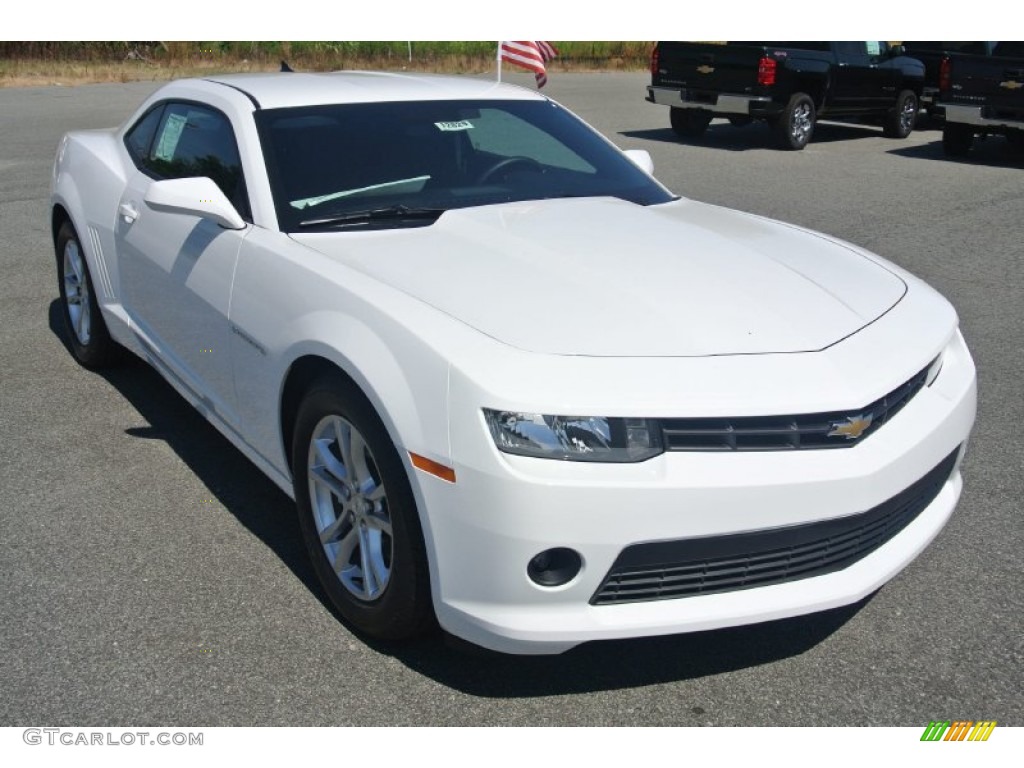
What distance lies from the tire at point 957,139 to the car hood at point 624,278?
12368mm

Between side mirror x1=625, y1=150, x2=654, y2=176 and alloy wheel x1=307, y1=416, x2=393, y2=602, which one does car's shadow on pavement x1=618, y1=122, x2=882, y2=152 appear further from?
alloy wheel x1=307, y1=416, x2=393, y2=602

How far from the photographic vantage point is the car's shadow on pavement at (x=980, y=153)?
15.1 metres

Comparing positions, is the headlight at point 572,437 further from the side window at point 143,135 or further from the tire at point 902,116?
the tire at point 902,116

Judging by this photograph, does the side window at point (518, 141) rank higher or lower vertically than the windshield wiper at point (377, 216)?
higher

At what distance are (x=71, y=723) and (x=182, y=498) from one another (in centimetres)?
148

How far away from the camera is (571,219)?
404 cm

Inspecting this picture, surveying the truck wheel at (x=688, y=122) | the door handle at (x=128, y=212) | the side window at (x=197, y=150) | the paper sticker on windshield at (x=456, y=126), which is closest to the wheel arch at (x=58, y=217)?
the side window at (x=197, y=150)

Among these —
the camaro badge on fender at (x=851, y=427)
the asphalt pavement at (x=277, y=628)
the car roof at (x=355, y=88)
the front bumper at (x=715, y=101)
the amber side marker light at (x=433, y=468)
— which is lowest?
the front bumper at (x=715, y=101)

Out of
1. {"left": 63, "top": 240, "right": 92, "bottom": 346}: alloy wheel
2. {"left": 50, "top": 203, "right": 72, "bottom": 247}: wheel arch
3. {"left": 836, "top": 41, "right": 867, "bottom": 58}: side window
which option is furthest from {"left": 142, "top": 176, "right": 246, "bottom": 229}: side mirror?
{"left": 836, "top": 41, "right": 867, "bottom": 58}: side window

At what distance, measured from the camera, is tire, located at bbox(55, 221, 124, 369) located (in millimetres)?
5570

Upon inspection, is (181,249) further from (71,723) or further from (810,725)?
(810,725)

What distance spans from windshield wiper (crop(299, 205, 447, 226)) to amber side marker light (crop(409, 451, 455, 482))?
1.30 m

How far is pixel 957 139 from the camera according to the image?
50.4 feet

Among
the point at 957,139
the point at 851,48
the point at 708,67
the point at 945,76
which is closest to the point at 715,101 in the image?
the point at 708,67
